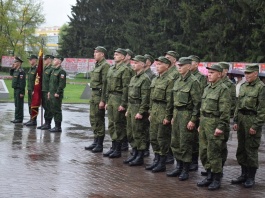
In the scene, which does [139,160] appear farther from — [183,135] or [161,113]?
[183,135]

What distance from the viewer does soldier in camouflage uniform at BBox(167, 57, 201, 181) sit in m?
9.36

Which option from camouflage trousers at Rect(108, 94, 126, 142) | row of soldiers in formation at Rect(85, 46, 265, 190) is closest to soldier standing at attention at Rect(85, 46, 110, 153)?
row of soldiers in formation at Rect(85, 46, 265, 190)

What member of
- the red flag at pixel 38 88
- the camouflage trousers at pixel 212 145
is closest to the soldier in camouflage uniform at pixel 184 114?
the camouflage trousers at pixel 212 145

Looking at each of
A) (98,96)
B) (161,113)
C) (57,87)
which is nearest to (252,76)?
(161,113)

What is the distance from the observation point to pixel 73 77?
6006cm

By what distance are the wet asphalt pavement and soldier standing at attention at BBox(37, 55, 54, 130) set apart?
1.90 m

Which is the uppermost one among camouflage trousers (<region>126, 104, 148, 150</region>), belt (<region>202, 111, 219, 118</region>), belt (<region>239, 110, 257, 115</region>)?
belt (<region>239, 110, 257, 115</region>)

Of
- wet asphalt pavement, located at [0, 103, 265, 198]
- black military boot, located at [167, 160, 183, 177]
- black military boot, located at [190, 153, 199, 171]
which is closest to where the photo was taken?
wet asphalt pavement, located at [0, 103, 265, 198]

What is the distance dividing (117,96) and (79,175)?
246 centimetres

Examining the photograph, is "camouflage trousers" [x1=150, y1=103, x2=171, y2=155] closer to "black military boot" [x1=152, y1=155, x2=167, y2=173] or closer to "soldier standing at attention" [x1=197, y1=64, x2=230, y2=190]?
"black military boot" [x1=152, y1=155, x2=167, y2=173]

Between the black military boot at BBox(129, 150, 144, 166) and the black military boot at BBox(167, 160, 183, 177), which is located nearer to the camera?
the black military boot at BBox(167, 160, 183, 177)

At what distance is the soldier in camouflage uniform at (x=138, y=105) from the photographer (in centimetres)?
1055

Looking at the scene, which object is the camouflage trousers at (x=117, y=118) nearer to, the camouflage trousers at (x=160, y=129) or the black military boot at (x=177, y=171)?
the camouflage trousers at (x=160, y=129)

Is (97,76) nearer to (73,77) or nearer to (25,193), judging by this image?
(25,193)
